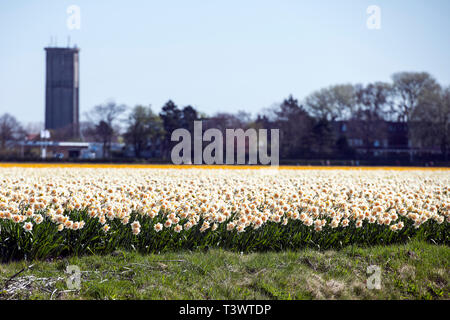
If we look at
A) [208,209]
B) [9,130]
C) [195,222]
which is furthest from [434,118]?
[9,130]

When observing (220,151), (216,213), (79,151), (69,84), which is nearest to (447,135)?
(220,151)

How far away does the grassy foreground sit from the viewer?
5.66 metres

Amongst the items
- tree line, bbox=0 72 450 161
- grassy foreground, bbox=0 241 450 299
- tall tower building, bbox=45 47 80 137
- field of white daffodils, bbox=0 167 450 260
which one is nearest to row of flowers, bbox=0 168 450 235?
field of white daffodils, bbox=0 167 450 260

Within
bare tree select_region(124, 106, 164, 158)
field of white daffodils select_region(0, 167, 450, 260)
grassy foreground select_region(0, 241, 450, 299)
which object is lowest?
grassy foreground select_region(0, 241, 450, 299)

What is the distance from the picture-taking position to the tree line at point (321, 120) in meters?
57.4

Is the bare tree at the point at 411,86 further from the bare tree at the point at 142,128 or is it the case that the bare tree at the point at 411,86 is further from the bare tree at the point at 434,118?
the bare tree at the point at 142,128

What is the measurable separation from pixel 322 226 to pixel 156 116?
5652 centimetres

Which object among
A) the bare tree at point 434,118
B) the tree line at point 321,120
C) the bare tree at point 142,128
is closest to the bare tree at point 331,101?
the tree line at point 321,120

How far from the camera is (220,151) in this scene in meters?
46.8

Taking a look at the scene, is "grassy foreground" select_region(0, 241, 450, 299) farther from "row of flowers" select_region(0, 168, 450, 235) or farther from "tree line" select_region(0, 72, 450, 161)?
"tree line" select_region(0, 72, 450, 161)

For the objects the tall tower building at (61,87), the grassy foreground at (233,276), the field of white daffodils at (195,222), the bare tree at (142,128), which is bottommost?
the grassy foreground at (233,276)

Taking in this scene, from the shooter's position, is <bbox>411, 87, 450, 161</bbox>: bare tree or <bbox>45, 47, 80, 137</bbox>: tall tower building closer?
<bbox>411, 87, 450, 161</bbox>: bare tree

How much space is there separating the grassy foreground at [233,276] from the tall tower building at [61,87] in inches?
4593

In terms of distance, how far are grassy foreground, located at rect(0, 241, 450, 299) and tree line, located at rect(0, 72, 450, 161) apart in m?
47.9
